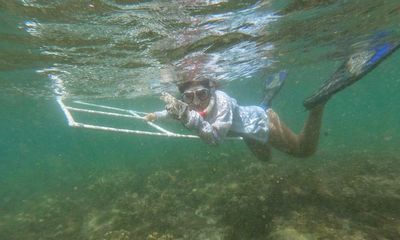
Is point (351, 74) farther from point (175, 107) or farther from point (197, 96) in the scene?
point (175, 107)

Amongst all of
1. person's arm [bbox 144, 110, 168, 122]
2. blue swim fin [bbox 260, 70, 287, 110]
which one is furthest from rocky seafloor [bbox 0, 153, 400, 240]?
person's arm [bbox 144, 110, 168, 122]

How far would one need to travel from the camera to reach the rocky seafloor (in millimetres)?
7980

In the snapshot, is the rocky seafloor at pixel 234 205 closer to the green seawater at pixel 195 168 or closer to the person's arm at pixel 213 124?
the green seawater at pixel 195 168

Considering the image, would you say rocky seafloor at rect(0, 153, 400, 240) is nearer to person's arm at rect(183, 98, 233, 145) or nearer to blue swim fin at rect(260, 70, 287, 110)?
person's arm at rect(183, 98, 233, 145)

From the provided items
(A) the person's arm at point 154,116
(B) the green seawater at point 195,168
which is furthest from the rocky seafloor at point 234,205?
(A) the person's arm at point 154,116

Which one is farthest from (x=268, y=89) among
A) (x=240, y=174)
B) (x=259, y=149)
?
(x=240, y=174)

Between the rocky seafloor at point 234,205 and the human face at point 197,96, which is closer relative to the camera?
the human face at point 197,96

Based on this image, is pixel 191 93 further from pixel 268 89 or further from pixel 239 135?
pixel 268 89

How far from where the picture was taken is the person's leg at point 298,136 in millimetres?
9633

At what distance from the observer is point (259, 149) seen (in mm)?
10523

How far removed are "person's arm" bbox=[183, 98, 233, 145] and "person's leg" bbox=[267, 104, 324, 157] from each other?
289 cm

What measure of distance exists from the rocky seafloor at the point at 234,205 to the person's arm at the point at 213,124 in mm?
3115

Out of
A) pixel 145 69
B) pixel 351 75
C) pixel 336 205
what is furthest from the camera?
pixel 145 69

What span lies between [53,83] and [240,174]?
12.4 meters
